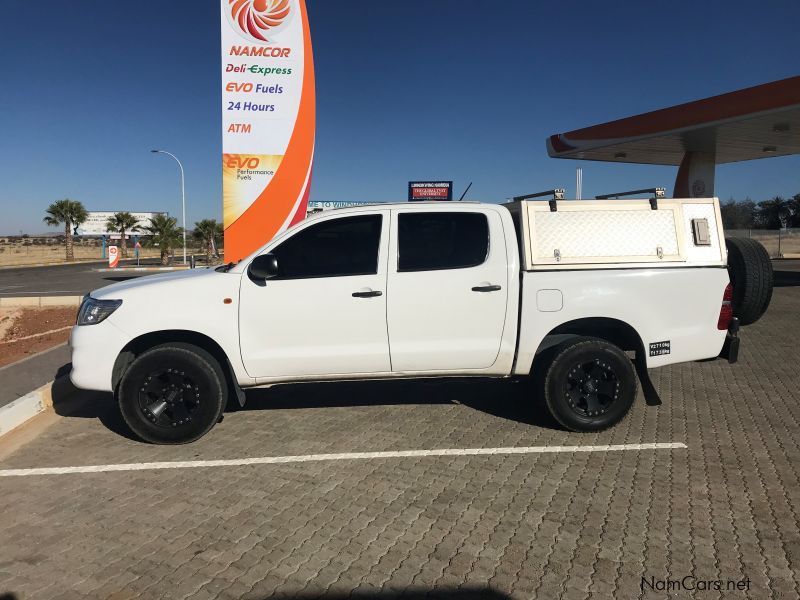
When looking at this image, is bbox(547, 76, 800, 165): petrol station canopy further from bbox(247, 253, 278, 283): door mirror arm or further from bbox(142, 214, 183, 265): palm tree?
bbox(142, 214, 183, 265): palm tree

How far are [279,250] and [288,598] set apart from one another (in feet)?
9.24

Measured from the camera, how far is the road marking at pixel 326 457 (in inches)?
170

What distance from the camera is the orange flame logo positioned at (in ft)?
45.8

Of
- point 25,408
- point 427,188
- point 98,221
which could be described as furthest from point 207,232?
point 25,408

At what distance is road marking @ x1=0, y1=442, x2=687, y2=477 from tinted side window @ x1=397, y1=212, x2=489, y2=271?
1508 mm

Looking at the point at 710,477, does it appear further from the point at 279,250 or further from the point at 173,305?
the point at 173,305

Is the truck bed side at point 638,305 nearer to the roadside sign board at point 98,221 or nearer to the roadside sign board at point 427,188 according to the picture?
the roadside sign board at point 427,188

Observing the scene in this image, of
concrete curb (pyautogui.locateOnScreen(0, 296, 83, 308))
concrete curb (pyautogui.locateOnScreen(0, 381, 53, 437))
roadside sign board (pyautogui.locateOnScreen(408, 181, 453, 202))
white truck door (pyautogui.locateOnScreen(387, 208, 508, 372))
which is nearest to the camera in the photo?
white truck door (pyautogui.locateOnScreen(387, 208, 508, 372))

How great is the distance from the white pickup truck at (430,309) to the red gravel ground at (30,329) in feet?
14.7

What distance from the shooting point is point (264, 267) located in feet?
14.8

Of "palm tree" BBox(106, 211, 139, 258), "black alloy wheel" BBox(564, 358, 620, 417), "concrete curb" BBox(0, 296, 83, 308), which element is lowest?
"black alloy wheel" BBox(564, 358, 620, 417)

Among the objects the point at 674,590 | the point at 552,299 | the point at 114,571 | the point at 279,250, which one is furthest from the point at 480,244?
the point at 114,571

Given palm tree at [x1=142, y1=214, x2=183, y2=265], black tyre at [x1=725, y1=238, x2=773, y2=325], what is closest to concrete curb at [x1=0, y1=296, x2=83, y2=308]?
black tyre at [x1=725, y1=238, x2=773, y2=325]

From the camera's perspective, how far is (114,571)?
2988mm
